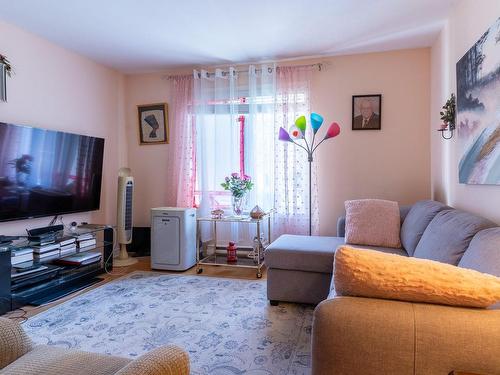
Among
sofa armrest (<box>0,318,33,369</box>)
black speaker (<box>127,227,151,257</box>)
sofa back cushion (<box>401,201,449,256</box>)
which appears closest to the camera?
sofa armrest (<box>0,318,33,369</box>)

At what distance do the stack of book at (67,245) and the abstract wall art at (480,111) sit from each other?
335 centimetres

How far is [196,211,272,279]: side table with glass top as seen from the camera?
3414 millimetres

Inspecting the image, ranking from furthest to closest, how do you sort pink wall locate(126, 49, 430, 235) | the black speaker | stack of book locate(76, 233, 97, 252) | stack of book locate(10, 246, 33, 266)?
the black speaker → pink wall locate(126, 49, 430, 235) → stack of book locate(76, 233, 97, 252) → stack of book locate(10, 246, 33, 266)

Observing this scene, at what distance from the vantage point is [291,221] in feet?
12.1

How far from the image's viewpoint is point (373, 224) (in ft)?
9.02

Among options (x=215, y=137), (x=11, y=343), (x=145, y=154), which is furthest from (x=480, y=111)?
(x=145, y=154)

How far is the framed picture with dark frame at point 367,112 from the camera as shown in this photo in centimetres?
353

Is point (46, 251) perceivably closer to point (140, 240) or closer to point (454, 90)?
point (140, 240)

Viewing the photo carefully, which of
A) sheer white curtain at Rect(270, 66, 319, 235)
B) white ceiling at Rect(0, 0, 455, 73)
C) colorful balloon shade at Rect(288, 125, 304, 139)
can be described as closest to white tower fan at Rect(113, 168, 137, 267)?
white ceiling at Rect(0, 0, 455, 73)

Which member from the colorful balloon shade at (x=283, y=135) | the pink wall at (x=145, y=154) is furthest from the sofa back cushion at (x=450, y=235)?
the pink wall at (x=145, y=154)

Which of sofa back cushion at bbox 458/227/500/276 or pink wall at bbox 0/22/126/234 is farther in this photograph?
pink wall at bbox 0/22/126/234

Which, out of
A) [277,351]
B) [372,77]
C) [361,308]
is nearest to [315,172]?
[372,77]

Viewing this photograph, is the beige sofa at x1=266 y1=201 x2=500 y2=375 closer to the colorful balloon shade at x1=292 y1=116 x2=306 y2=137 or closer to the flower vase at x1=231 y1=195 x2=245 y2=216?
the colorful balloon shade at x1=292 y1=116 x2=306 y2=137

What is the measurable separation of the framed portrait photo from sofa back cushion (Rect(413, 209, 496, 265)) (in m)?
3.25
